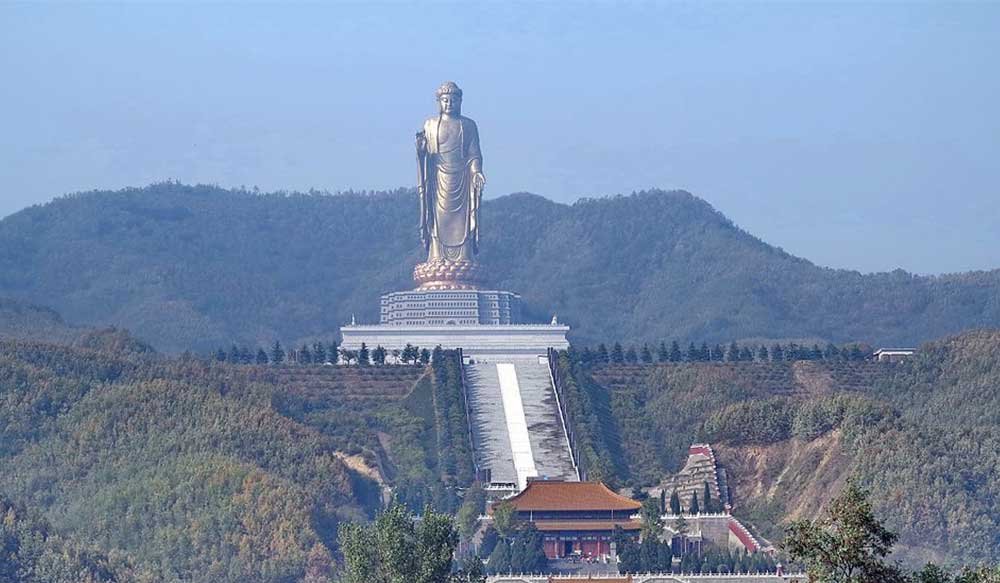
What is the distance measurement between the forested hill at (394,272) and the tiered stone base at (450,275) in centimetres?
1511

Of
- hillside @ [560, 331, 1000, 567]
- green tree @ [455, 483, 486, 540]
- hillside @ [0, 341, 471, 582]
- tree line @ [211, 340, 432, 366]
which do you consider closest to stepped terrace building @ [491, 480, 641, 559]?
green tree @ [455, 483, 486, 540]

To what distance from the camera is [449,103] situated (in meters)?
89.4

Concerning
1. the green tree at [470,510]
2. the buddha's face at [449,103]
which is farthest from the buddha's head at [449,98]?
the green tree at [470,510]

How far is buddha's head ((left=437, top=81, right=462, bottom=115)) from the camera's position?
293 ft

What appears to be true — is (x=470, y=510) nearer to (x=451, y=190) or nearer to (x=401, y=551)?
(x=401, y=551)

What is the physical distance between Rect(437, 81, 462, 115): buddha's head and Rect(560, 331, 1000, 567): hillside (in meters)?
14.9

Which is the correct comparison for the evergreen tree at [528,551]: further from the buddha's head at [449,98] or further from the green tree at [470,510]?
the buddha's head at [449,98]

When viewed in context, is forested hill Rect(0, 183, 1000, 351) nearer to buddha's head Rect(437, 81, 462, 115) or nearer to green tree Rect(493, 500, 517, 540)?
buddha's head Rect(437, 81, 462, 115)

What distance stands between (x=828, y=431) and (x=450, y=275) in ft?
87.5

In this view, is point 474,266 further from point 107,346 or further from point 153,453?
point 153,453

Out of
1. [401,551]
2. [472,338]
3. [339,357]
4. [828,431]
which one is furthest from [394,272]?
[401,551]

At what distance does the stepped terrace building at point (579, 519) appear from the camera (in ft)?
201

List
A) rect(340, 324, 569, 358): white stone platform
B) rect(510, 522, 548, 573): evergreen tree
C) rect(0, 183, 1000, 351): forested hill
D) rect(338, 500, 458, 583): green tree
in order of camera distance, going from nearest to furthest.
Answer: rect(338, 500, 458, 583): green tree < rect(510, 522, 548, 573): evergreen tree < rect(340, 324, 569, 358): white stone platform < rect(0, 183, 1000, 351): forested hill

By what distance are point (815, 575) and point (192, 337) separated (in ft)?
265
